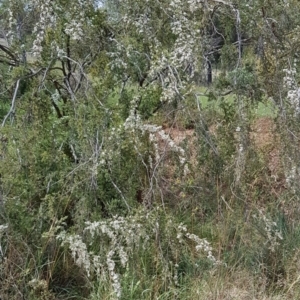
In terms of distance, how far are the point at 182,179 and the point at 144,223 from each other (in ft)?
2.38

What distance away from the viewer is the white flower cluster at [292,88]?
294 centimetres

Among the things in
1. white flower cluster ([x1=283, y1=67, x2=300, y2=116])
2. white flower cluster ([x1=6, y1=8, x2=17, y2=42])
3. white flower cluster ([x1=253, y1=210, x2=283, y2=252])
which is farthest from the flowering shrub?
white flower cluster ([x1=6, y1=8, x2=17, y2=42])

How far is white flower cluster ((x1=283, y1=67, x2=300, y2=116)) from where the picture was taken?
2.94m

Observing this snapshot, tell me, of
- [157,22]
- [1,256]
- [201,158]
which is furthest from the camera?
[157,22]

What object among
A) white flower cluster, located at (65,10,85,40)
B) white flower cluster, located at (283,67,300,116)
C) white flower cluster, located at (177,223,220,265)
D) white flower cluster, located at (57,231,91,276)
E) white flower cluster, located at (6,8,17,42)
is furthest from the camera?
white flower cluster, located at (6,8,17,42)

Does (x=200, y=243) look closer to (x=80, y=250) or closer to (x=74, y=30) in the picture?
(x=80, y=250)

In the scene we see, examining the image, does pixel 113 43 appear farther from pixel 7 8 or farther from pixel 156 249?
pixel 156 249

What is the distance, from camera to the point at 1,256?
2717mm

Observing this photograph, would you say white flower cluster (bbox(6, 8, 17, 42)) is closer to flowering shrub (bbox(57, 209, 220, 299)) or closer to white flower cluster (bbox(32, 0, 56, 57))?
white flower cluster (bbox(32, 0, 56, 57))

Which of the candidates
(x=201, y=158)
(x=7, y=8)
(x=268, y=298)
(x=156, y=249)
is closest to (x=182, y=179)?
(x=201, y=158)

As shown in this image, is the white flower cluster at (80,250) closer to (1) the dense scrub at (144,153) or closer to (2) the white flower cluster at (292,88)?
(1) the dense scrub at (144,153)

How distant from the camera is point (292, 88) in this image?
3.10 meters

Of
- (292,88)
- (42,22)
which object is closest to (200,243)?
(292,88)

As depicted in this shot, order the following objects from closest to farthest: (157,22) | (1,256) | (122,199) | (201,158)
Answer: (1,256)
(122,199)
(201,158)
(157,22)
